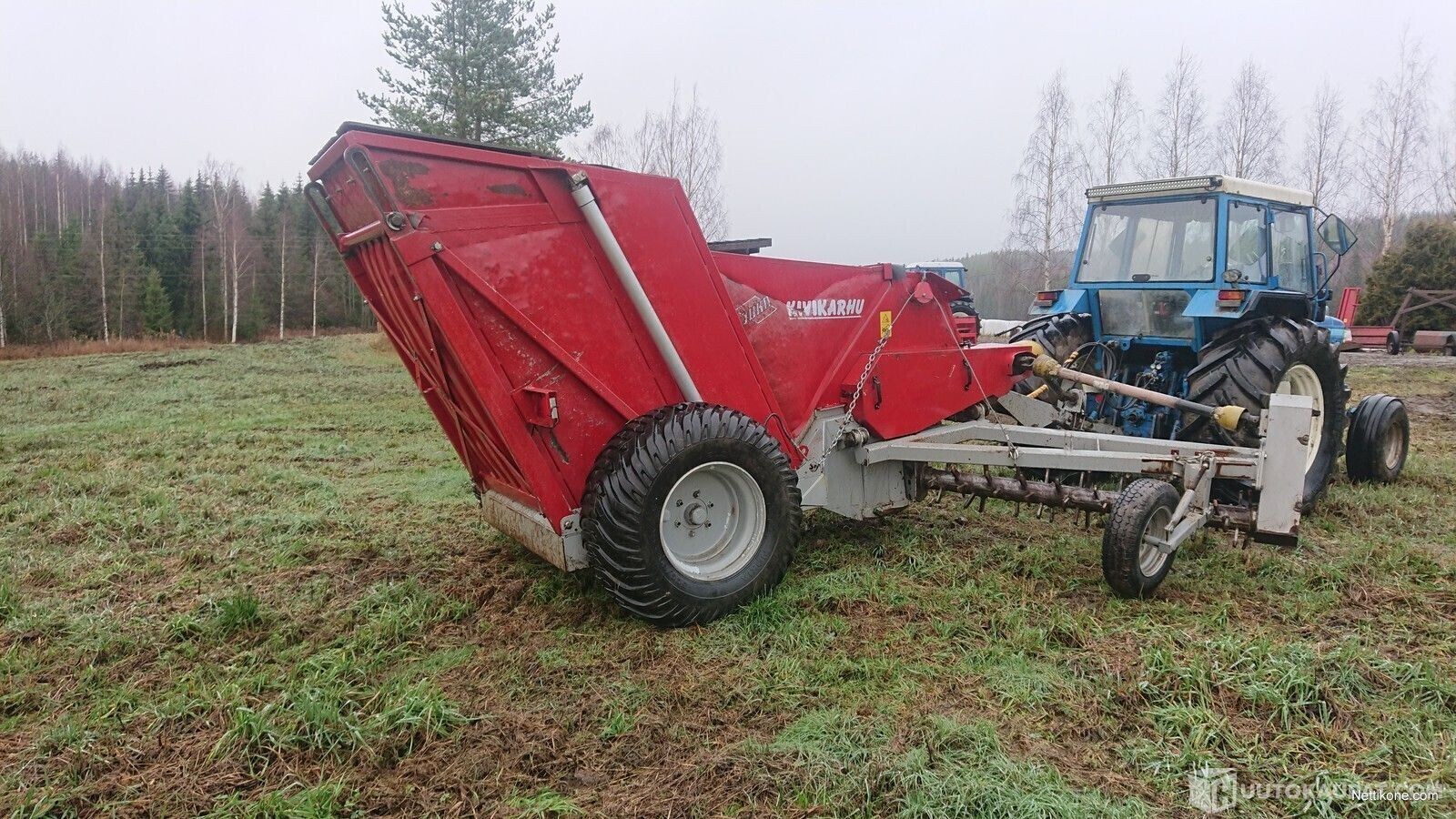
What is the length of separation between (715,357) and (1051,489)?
207 centimetres

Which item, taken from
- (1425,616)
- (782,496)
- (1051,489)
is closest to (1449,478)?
(1425,616)

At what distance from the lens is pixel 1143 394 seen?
507 cm

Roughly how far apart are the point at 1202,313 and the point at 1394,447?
2.46 metres

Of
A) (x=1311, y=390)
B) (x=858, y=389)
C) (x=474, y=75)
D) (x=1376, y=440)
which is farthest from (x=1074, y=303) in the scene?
(x=474, y=75)

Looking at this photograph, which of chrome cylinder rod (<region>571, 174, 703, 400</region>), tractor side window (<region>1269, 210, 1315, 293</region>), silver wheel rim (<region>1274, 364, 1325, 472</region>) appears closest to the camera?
chrome cylinder rod (<region>571, 174, 703, 400</region>)

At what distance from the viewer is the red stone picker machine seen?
3566 mm

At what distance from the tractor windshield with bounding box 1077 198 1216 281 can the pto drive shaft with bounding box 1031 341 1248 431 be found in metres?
1.55

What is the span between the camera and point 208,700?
3178mm

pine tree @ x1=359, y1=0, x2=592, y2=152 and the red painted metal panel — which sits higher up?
pine tree @ x1=359, y1=0, x2=592, y2=152

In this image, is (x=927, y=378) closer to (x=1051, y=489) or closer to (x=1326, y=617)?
(x=1051, y=489)

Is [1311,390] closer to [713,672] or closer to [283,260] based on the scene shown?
[713,672]

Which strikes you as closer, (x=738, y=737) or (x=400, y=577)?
(x=738, y=737)

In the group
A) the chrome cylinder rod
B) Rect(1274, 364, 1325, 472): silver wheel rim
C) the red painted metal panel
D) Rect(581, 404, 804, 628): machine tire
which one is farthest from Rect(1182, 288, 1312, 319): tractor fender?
the chrome cylinder rod
